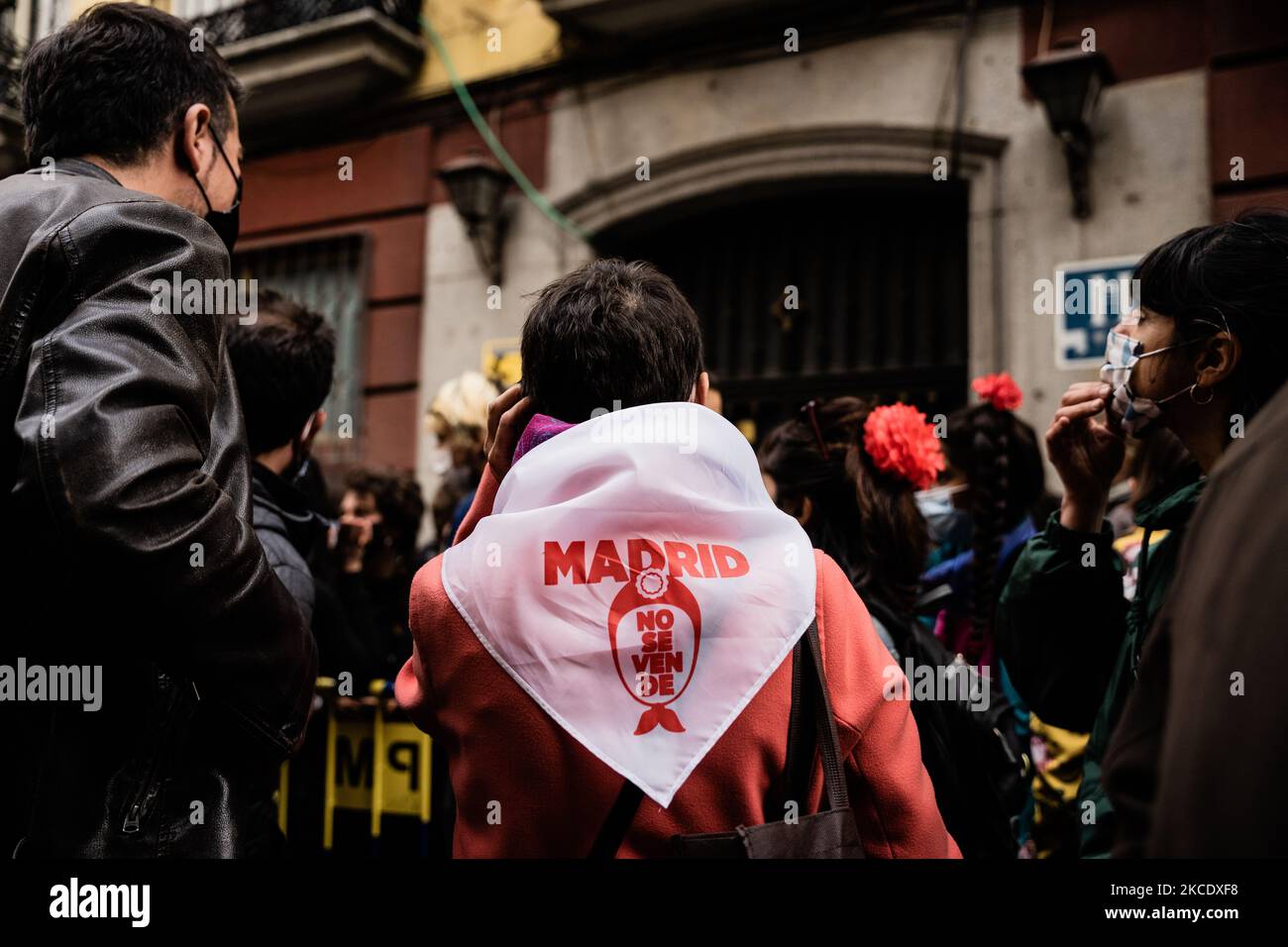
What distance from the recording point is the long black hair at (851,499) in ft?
8.68

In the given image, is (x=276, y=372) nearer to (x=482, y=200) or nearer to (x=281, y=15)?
(x=482, y=200)

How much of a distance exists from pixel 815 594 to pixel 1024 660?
3.52 feet

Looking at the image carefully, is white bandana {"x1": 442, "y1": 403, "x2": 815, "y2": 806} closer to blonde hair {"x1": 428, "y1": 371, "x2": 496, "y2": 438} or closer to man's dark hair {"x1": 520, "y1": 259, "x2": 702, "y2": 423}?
man's dark hair {"x1": 520, "y1": 259, "x2": 702, "y2": 423}

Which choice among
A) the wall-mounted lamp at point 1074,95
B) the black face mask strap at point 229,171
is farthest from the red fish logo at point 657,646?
the wall-mounted lamp at point 1074,95

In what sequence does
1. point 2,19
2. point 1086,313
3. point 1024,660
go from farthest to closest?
point 2,19, point 1086,313, point 1024,660

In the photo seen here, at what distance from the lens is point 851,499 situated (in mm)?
2740

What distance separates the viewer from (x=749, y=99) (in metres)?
6.80

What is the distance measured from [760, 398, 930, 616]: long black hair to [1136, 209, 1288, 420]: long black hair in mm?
821

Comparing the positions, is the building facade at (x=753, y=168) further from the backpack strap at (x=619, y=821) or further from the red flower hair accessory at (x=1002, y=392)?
the backpack strap at (x=619, y=821)

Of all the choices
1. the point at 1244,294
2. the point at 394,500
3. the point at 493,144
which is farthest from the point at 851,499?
the point at 493,144

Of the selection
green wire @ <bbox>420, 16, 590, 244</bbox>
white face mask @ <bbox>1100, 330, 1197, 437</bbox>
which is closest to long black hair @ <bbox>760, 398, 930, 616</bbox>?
white face mask @ <bbox>1100, 330, 1197, 437</bbox>
